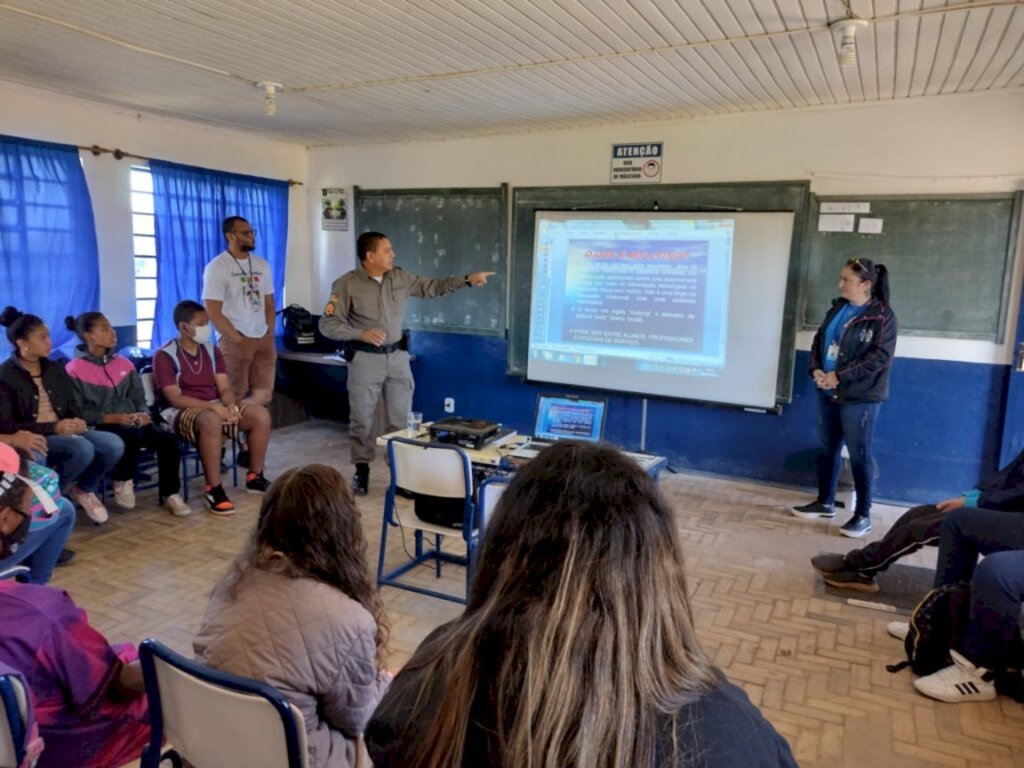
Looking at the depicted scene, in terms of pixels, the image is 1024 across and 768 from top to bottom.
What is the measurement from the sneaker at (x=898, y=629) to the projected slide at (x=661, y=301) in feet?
6.38

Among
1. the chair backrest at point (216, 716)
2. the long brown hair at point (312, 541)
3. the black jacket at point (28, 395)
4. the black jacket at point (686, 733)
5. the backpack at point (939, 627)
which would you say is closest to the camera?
the black jacket at point (686, 733)

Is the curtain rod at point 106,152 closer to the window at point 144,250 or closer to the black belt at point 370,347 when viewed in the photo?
the window at point 144,250

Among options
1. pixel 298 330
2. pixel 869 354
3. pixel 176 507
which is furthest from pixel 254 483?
pixel 869 354

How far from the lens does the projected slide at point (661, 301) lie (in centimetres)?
467

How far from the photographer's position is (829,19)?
2826 mm

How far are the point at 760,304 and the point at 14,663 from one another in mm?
4266

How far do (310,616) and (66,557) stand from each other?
2.75 metres

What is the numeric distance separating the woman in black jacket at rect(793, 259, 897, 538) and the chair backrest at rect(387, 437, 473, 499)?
2368 millimetres

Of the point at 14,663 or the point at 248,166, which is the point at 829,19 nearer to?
the point at 14,663

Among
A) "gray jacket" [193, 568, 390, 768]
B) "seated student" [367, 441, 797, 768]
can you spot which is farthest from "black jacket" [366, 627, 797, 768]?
A: "gray jacket" [193, 568, 390, 768]

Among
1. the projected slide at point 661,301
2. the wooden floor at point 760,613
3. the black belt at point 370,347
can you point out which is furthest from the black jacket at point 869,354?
the black belt at point 370,347

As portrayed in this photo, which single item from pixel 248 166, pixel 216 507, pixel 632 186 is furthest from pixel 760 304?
pixel 248 166

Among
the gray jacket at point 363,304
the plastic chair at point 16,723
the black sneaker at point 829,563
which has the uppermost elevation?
the gray jacket at point 363,304

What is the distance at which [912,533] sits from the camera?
3.04 metres
